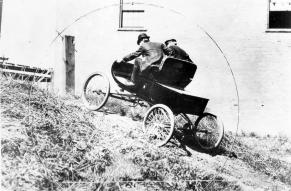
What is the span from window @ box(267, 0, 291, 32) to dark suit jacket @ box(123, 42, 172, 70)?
566 cm

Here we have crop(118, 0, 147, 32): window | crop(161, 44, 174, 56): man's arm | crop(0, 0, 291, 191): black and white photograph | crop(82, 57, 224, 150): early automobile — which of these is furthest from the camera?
crop(118, 0, 147, 32): window

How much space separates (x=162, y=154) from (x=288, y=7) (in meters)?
8.13

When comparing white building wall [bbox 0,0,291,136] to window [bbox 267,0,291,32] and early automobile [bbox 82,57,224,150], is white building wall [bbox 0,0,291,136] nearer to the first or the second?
window [bbox 267,0,291,32]

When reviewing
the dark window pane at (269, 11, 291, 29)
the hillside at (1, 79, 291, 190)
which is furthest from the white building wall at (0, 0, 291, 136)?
the hillside at (1, 79, 291, 190)

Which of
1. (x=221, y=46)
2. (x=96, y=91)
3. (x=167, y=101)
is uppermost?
(x=221, y=46)

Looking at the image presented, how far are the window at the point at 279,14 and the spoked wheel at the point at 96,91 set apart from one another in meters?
6.22

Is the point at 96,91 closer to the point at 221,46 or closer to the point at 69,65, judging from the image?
the point at 69,65

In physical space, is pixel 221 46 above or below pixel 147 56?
above

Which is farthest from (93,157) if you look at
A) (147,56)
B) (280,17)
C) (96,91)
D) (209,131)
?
(280,17)

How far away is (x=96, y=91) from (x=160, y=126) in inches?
63.5

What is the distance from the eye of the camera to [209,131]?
7633 millimetres

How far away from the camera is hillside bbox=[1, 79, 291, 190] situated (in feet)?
14.7

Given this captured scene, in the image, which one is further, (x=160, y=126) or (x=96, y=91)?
(x=96, y=91)

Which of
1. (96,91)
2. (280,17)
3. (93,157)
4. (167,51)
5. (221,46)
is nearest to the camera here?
(93,157)
